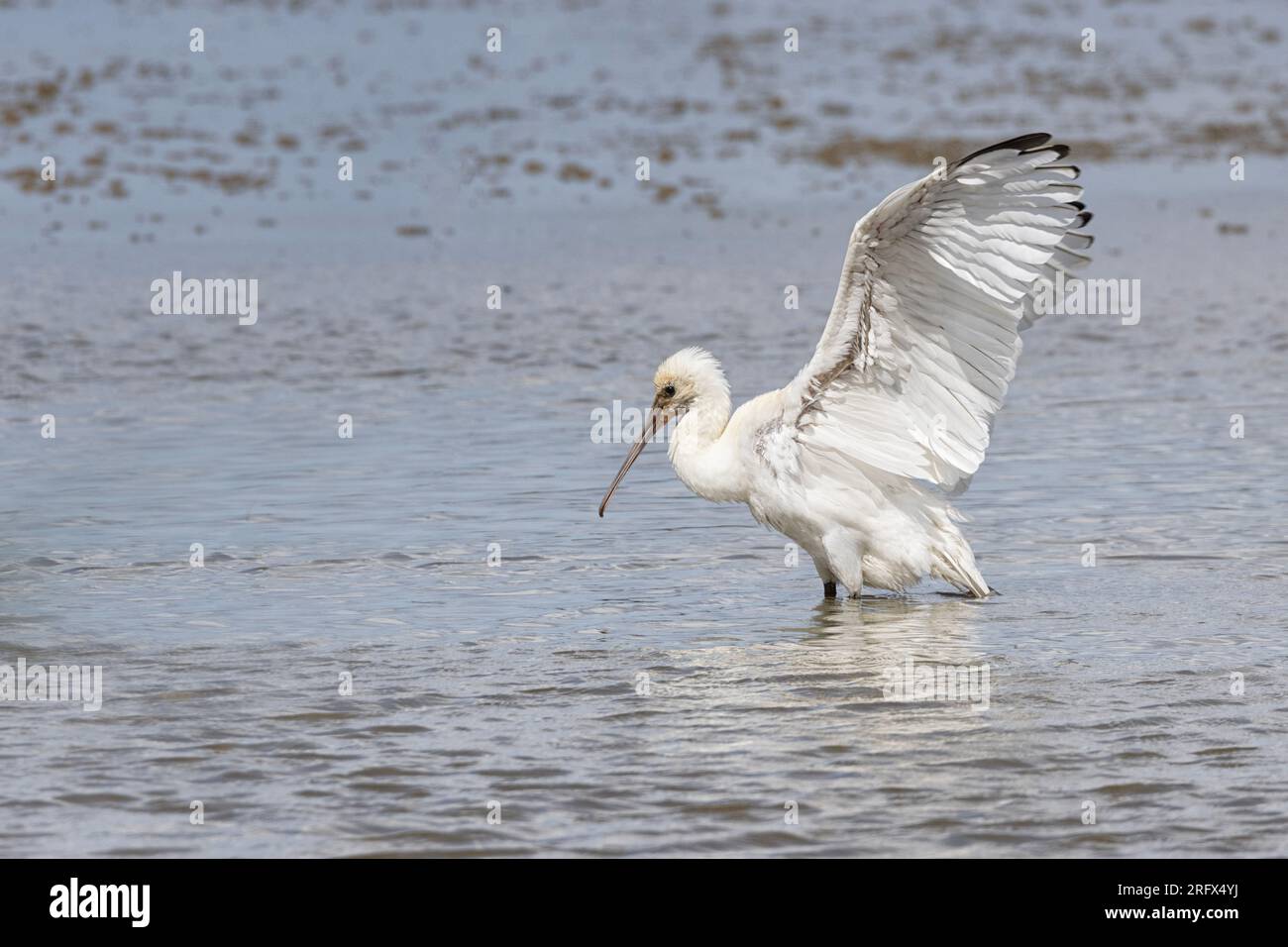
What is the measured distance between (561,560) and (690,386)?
1.15m

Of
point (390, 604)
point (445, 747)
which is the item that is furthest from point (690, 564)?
point (445, 747)

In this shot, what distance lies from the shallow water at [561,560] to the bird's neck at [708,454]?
51 centimetres

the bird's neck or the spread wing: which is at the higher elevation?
the spread wing

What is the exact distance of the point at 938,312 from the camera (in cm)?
889

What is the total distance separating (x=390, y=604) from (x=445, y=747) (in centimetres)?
228

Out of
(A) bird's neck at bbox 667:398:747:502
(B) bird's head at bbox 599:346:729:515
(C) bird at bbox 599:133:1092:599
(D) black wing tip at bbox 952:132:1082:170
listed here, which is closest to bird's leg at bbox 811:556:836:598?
(C) bird at bbox 599:133:1092:599

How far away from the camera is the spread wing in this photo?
844 cm

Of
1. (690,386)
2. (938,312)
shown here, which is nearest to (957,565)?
(938,312)

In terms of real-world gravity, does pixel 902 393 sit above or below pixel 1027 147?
below

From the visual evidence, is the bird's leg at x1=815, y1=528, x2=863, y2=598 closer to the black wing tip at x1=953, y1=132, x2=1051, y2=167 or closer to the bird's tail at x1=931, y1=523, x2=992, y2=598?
the bird's tail at x1=931, y1=523, x2=992, y2=598

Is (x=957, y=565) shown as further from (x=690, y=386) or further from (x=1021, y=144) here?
(x=1021, y=144)

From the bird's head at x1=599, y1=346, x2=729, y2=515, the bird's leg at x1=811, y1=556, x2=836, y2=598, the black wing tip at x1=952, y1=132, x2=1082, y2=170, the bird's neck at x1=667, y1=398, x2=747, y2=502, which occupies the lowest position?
the bird's leg at x1=811, y1=556, x2=836, y2=598

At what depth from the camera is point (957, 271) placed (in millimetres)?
8625
